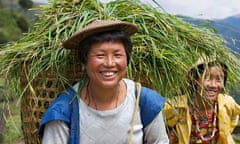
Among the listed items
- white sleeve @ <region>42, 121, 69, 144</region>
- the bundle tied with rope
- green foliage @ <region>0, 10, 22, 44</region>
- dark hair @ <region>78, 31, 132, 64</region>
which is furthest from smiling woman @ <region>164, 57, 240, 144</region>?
green foliage @ <region>0, 10, 22, 44</region>

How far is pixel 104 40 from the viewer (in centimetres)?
207

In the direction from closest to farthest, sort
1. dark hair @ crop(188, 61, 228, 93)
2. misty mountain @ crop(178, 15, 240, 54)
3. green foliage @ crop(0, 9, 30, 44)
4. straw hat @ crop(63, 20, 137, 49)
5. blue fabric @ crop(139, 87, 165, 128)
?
straw hat @ crop(63, 20, 137, 49)
blue fabric @ crop(139, 87, 165, 128)
dark hair @ crop(188, 61, 228, 93)
misty mountain @ crop(178, 15, 240, 54)
green foliage @ crop(0, 9, 30, 44)

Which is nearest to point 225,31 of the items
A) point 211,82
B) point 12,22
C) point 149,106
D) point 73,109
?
point 211,82

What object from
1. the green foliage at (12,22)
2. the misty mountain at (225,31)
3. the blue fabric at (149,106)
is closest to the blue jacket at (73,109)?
the blue fabric at (149,106)

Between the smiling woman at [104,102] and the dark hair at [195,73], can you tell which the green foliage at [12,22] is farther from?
the smiling woman at [104,102]

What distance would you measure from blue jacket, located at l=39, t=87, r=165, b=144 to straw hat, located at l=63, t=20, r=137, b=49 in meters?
0.23

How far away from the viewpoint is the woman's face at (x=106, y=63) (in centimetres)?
205

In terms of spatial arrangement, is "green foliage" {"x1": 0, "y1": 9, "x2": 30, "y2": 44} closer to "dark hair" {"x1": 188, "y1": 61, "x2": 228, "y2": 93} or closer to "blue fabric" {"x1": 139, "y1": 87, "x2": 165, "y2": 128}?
"dark hair" {"x1": 188, "y1": 61, "x2": 228, "y2": 93}

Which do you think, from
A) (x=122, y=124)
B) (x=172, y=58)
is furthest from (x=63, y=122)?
(x=172, y=58)

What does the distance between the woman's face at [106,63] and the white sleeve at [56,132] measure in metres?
0.25

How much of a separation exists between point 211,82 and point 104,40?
907 millimetres

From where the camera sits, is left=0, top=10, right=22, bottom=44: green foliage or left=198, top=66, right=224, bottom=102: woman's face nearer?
left=198, top=66, right=224, bottom=102: woman's face

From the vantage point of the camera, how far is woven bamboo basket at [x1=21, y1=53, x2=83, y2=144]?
7.40 ft

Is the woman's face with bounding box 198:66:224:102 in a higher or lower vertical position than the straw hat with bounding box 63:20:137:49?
lower
